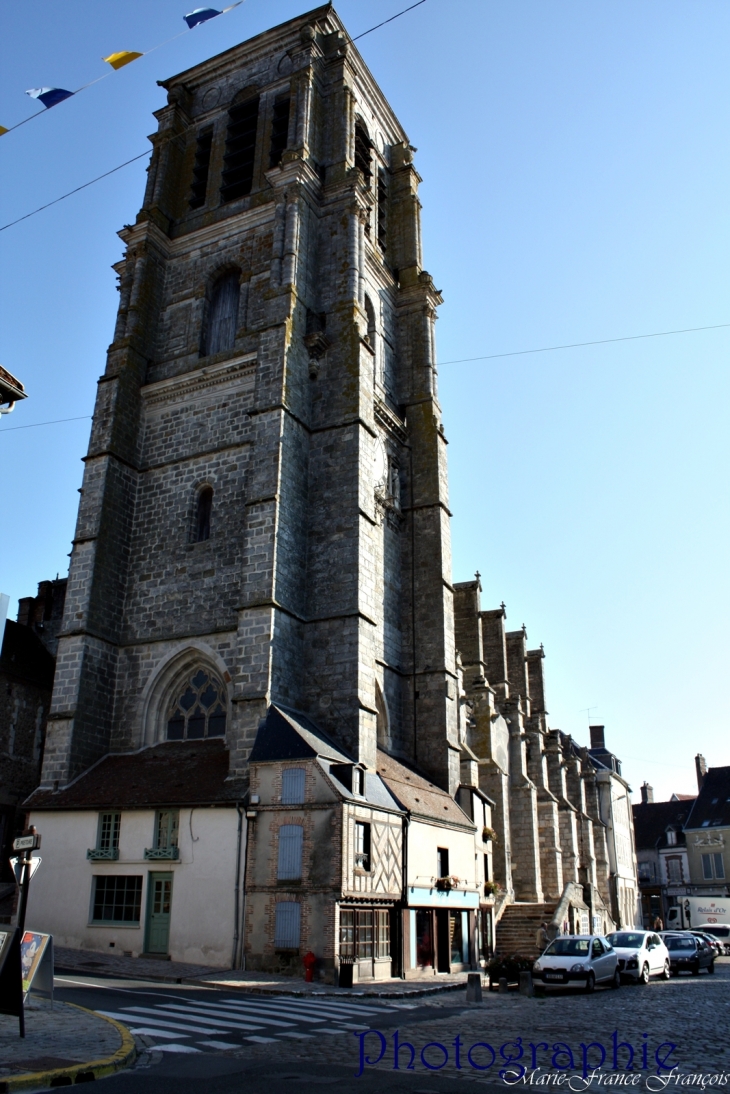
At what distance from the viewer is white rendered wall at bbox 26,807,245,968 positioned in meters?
18.0

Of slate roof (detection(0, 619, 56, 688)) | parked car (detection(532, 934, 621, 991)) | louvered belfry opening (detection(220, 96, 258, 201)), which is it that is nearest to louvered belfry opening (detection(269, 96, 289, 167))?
louvered belfry opening (detection(220, 96, 258, 201))

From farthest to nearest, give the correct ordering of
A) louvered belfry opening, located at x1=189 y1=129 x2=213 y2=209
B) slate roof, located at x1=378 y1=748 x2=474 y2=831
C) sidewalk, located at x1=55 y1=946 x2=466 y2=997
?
1. louvered belfry opening, located at x1=189 y1=129 x2=213 y2=209
2. slate roof, located at x1=378 y1=748 x2=474 y2=831
3. sidewalk, located at x1=55 y1=946 x2=466 y2=997

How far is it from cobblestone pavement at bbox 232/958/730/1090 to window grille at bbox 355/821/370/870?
316 cm

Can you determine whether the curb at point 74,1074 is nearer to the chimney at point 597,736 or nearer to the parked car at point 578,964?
the parked car at point 578,964

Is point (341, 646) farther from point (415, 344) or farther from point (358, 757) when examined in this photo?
point (415, 344)

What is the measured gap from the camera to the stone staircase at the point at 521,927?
27.3 meters

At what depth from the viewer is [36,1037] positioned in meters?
8.65

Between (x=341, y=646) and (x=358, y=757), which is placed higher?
(x=341, y=646)

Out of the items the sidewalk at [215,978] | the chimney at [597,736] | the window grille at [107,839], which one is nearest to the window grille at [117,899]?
the window grille at [107,839]

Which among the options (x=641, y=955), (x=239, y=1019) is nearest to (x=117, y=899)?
(x=239, y=1019)

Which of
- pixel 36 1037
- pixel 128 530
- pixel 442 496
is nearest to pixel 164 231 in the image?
pixel 128 530

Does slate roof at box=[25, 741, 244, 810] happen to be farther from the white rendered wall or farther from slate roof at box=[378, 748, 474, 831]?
slate roof at box=[378, 748, 474, 831]

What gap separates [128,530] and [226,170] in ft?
49.2

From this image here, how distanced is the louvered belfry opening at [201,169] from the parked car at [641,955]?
27694mm
